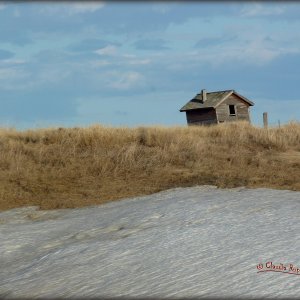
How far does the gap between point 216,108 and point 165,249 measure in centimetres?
3759

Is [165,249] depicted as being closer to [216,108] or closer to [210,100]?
[216,108]

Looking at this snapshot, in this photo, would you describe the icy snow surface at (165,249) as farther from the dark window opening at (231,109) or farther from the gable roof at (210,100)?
the dark window opening at (231,109)

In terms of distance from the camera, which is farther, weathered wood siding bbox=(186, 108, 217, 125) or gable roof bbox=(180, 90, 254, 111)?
weathered wood siding bbox=(186, 108, 217, 125)

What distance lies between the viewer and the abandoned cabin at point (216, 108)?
4462 cm

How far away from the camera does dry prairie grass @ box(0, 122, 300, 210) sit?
49.9ft

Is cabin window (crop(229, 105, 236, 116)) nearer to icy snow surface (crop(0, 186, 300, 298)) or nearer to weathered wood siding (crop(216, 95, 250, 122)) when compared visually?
weathered wood siding (crop(216, 95, 250, 122))

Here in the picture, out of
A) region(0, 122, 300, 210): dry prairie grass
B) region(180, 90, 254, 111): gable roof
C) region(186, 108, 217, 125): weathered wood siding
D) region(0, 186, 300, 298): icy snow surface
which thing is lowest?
region(0, 186, 300, 298): icy snow surface

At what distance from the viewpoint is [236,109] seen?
150 ft

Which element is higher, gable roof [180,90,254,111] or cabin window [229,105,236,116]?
gable roof [180,90,254,111]

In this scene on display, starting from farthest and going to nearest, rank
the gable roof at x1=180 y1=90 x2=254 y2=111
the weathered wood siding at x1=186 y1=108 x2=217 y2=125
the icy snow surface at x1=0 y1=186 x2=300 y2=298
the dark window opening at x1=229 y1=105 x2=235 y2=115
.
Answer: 1. the dark window opening at x1=229 y1=105 x2=235 y2=115
2. the weathered wood siding at x1=186 y1=108 x2=217 y2=125
3. the gable roof at x1=180 y1=90 x2=254 y2=111
4. the icy snow surface at x1=0 y1=186 x2=300 y2=298

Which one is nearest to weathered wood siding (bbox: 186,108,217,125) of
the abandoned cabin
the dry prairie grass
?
the abandoned cabin

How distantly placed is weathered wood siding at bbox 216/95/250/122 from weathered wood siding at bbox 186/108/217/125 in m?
0.45

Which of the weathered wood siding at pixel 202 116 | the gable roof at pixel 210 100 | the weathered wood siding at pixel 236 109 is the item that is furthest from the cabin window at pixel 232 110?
the weathered wood siding at pixel 202 116

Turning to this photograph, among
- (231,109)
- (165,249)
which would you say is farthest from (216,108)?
(165,249)
